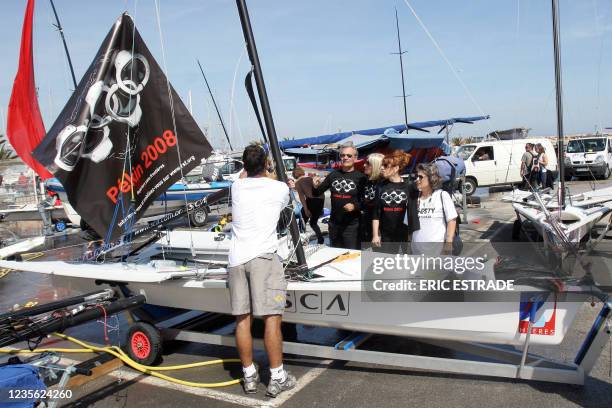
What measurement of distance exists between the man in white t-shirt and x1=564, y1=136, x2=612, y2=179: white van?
19.1 meters

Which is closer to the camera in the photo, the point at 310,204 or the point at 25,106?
the point at 25,106

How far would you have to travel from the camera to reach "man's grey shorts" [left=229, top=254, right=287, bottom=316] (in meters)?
3.53

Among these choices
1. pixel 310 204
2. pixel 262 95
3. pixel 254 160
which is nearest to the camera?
pixel 254 160

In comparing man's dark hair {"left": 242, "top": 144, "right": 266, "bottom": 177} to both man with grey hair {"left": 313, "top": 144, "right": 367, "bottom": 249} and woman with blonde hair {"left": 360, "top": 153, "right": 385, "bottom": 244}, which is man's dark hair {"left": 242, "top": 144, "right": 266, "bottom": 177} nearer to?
man with grey hair {"left": 313, "top": 144, "right": 367, "bottom": 249}

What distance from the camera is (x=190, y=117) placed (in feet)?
15.4

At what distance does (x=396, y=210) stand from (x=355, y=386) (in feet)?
5.26

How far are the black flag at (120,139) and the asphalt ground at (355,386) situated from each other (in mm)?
1397

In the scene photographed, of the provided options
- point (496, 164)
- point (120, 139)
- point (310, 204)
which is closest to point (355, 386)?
point (120, 139)

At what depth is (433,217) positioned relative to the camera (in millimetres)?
4266

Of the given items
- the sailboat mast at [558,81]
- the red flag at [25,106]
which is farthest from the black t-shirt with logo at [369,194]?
the red flag at [25,106]

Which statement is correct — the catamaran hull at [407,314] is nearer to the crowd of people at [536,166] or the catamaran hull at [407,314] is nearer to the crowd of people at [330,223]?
the crowd of people at [330,223]

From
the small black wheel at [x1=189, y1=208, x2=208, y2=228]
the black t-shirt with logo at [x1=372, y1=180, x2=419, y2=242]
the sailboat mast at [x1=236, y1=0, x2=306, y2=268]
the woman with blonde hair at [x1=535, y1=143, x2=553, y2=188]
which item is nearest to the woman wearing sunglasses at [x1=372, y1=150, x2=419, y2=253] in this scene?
the black t-shirt with logo at [x1=372, y1=180, x2=419, y2=242]

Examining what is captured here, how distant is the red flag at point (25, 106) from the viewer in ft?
17.1

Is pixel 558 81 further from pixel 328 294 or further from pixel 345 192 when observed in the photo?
pixel 328 294
